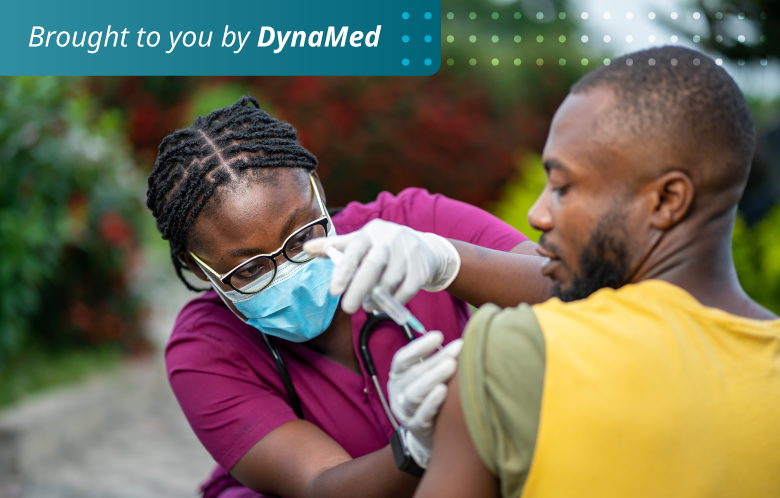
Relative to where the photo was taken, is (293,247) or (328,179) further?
(328,179)

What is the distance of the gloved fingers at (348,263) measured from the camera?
4.56ft

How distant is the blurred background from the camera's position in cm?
439

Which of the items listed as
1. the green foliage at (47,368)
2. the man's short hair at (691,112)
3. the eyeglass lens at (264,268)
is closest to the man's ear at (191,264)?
the eyeglass lens at (264,268)

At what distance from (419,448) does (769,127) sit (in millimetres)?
8781

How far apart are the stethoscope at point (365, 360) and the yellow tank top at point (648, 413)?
0.91 m

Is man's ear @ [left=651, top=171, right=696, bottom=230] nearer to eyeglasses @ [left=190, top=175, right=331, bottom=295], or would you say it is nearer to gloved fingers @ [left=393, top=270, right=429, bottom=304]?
gloved fingers @ [left=393, top=270, right=429, bottom=304]

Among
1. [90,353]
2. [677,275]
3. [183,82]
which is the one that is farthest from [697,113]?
[183,82]

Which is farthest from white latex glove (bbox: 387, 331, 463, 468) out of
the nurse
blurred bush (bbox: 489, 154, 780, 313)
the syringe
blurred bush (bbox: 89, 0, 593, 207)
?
blurred bush (bbox: 89, 0, 593, 207)

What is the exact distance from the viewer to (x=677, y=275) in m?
1.21

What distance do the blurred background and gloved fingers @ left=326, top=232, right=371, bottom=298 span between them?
1333 millimetres

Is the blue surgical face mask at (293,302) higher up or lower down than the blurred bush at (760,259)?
higher up

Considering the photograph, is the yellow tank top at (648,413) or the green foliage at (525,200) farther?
the green foliage at (525,200)

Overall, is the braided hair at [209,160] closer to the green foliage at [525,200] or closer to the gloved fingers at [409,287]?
the gloved fingers at [409,287]

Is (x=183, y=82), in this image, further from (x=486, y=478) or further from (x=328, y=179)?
(x=486, y=478)
